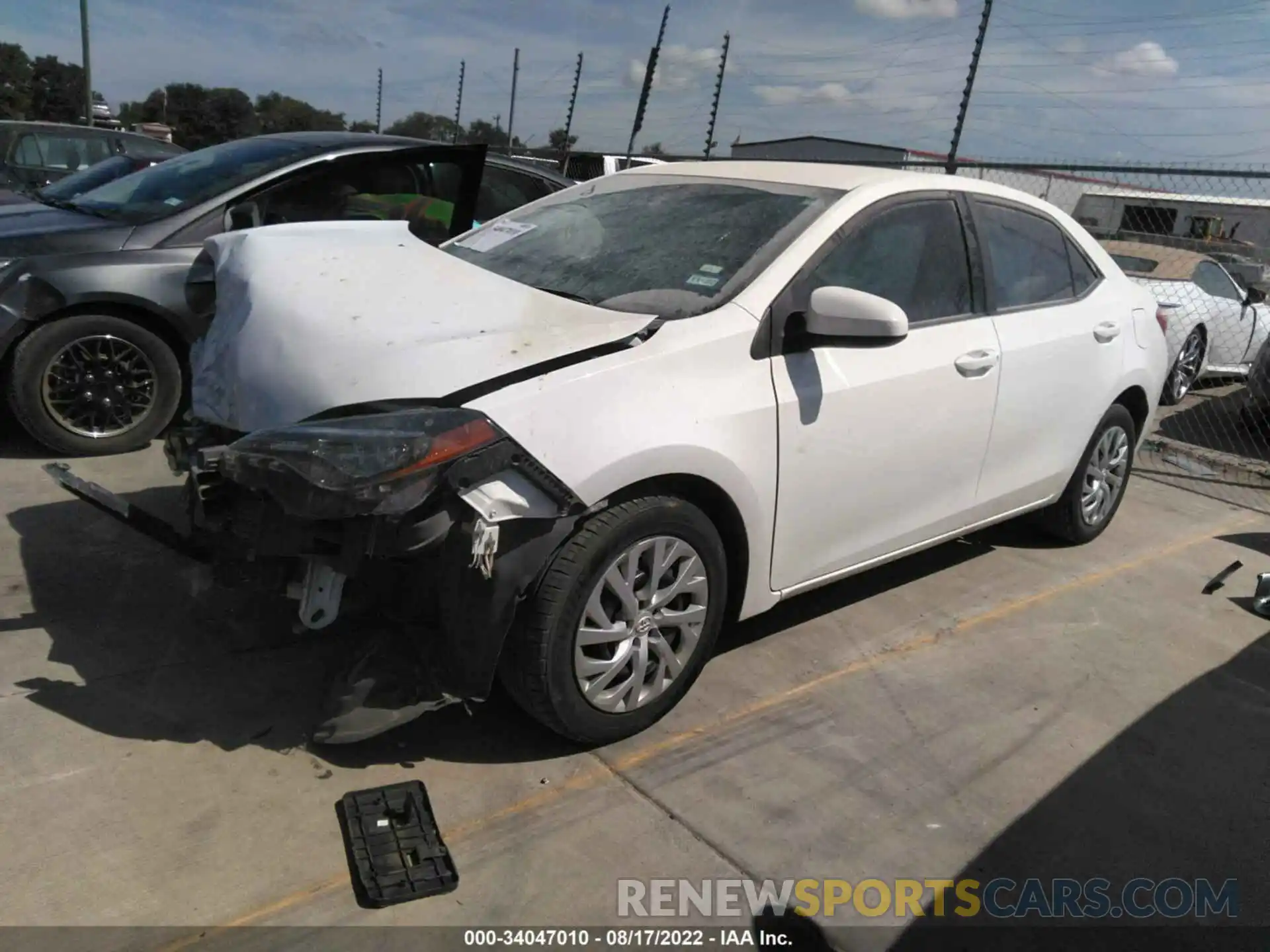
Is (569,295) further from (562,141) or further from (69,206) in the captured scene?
(562,141)

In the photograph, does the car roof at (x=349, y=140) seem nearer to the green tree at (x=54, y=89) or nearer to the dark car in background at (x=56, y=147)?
the dark car in background at (x=56, y=147)

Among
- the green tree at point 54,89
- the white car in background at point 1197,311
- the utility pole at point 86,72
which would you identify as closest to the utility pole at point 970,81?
the white car in background at point 1197,311

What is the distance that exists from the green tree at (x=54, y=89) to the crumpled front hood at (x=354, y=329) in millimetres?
42170

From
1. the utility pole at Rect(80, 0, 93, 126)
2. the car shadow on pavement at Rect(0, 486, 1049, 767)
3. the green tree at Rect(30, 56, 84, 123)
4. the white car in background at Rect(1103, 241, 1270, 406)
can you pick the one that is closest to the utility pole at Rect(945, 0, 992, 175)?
the white car in background at Rect(1103, 241, 1270, 406)

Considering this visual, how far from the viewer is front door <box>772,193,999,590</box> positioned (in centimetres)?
327

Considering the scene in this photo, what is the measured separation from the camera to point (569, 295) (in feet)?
11.0

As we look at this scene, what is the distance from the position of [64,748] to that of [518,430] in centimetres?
155

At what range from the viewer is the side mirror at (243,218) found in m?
5.05

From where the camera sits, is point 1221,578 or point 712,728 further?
point 1221,578

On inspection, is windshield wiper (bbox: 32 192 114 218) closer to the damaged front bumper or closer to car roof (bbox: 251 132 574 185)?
car roof (bbox: 251 132 574 185)

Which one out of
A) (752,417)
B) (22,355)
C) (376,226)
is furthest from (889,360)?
(22,355)

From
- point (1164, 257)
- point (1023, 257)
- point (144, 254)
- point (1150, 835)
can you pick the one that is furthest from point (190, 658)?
point (1164, 257)

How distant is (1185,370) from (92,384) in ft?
28.2

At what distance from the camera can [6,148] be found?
9.91 metres
